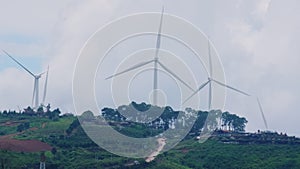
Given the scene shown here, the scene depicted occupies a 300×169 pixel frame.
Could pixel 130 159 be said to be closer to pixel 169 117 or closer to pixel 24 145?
pixel 24 145

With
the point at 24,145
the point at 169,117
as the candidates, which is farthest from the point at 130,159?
the point at 169,117

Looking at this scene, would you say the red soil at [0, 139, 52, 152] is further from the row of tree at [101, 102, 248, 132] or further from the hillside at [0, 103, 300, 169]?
the row of tree at [101, 102, 248, 132]

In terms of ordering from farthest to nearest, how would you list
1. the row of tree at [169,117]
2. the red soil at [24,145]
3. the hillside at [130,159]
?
the row of tree at [169,117]
the red soil at [24,145]
the hillside at [130,159]

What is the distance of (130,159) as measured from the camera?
96.8 metres

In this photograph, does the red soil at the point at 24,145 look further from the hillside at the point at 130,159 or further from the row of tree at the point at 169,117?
the row of tree at the point at 169,117

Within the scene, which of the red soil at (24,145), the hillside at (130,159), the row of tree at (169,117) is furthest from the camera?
the row of tree at (169,117)

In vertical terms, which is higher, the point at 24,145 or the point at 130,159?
the point at 24,145

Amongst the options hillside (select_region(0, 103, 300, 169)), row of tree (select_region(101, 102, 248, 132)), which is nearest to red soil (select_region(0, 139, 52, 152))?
hillside (select_region(0, 103, 300, 169))

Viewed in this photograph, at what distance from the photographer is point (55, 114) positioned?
452ft

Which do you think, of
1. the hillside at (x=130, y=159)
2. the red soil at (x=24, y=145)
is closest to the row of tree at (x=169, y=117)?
the hillside at (x=130, y=159)

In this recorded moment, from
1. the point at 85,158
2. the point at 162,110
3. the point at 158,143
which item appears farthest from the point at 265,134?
the point at 85,158

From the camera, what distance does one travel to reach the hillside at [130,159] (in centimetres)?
9375

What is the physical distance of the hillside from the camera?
308ft

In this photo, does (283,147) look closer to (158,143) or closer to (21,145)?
(158,143)
